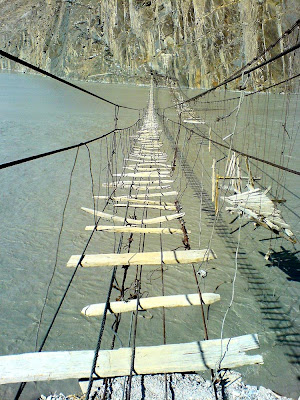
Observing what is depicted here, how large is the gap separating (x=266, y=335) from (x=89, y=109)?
69.4ft

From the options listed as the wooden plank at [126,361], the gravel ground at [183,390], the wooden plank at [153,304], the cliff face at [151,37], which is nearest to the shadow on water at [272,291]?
the gravel ground at [183,390]

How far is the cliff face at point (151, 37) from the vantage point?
40.6 m

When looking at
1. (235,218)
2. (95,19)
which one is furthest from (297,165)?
(95,19)

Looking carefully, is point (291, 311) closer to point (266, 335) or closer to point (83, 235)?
point (266, 335)

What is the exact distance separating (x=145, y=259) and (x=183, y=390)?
4.09ft

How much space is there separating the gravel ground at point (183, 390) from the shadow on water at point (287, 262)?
2.11m

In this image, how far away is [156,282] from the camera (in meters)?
4.96

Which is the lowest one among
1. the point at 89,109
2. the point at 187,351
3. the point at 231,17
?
the point at 187,351

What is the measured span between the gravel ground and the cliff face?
113ft

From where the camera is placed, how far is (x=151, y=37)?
4828 centimetres

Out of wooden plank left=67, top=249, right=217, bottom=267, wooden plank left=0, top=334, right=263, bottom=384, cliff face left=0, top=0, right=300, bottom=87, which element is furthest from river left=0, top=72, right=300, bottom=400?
cliff face left=0, top=0, right=300, bottom=87

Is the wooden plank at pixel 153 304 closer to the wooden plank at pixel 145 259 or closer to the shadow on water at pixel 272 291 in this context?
the wooden plank at pixel 145 259


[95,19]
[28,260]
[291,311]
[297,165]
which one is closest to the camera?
[291,311]

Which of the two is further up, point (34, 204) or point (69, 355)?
point (69, 355)
